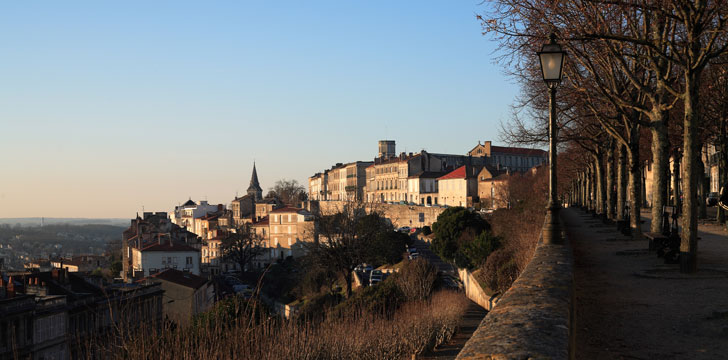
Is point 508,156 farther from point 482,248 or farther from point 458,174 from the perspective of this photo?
point 482,248

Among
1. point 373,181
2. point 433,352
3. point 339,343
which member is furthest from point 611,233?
point 373,181

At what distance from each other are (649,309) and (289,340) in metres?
5.59

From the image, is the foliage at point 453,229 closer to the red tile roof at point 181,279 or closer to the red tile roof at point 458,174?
the red tile roof at point 181,279

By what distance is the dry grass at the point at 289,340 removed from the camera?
9.13 metres

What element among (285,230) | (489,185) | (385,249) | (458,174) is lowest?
(285,230)

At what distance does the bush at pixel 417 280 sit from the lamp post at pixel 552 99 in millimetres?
19416

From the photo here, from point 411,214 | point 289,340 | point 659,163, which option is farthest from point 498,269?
point 411,214

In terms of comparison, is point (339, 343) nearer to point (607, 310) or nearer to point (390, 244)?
point (607, 310)

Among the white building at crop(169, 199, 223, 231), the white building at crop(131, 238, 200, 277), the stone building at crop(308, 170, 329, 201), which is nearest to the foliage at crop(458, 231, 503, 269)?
the white building at crop(131, 238, 200, 277)

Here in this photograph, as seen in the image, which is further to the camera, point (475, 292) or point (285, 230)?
point (285, 230)

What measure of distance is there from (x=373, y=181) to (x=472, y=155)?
23328 mm

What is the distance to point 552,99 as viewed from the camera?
13297mm

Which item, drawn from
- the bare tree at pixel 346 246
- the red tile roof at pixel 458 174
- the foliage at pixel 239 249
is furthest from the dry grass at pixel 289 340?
the red tile roof at pixel 458 174

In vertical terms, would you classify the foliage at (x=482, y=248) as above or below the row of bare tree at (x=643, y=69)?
below
